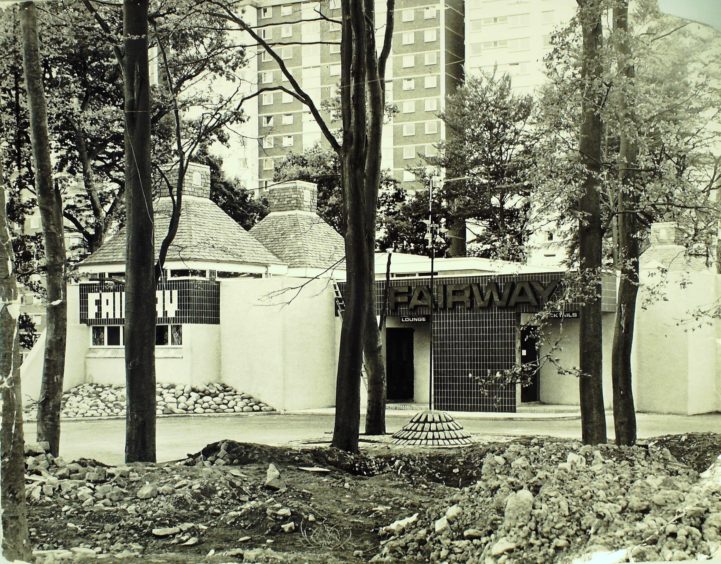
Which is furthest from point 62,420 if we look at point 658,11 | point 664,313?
point 658,11

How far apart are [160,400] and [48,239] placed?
856mm

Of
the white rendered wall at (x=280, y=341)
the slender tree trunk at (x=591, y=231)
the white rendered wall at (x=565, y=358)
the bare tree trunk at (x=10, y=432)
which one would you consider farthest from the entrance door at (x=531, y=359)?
the bare tree trunk at (x=10, y=432)

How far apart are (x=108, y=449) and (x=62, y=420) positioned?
24 centimetres

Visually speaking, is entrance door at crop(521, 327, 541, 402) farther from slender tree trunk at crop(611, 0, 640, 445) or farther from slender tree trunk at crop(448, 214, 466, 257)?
slender tree trunk at crop(448, 214, 466, 257)

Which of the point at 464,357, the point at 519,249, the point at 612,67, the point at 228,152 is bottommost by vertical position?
the point at 464,357

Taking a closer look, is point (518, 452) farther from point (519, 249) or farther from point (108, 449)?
point (108, 449)

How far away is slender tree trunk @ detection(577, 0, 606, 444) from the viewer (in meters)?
4.99

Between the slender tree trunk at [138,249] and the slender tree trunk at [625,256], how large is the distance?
6.81ft

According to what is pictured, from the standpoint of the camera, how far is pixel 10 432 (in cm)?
435

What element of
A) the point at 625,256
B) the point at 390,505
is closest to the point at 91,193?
the point at 390,505

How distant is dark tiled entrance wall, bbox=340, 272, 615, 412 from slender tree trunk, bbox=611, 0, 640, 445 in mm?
322

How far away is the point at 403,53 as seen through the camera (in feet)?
17.2

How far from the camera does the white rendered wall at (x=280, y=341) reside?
5117mm

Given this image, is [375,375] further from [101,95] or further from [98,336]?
[101,95]
